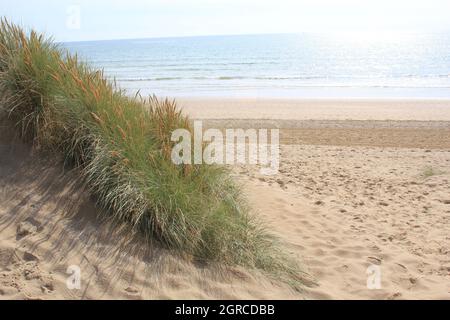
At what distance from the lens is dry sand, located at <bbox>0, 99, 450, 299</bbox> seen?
4.22 m

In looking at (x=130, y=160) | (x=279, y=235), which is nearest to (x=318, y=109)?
(x=279, y=235)

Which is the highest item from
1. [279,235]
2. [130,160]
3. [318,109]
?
[318,109]

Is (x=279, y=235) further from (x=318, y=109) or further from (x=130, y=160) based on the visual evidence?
(x=318, y=109)

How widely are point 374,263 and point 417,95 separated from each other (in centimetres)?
2258

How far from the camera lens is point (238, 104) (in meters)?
22.0

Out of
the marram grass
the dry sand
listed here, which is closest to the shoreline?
the dry sand

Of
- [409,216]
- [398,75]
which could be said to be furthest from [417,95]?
[409,216]

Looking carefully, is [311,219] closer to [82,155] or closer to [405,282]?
[405,282]

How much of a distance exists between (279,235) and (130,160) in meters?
1.96

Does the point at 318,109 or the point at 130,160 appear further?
the point at 318,109

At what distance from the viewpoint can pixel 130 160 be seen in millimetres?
4777

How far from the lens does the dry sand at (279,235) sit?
4223 millimetres

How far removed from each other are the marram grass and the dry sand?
207 millimetres

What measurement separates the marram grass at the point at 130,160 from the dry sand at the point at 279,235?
0.68 ft
